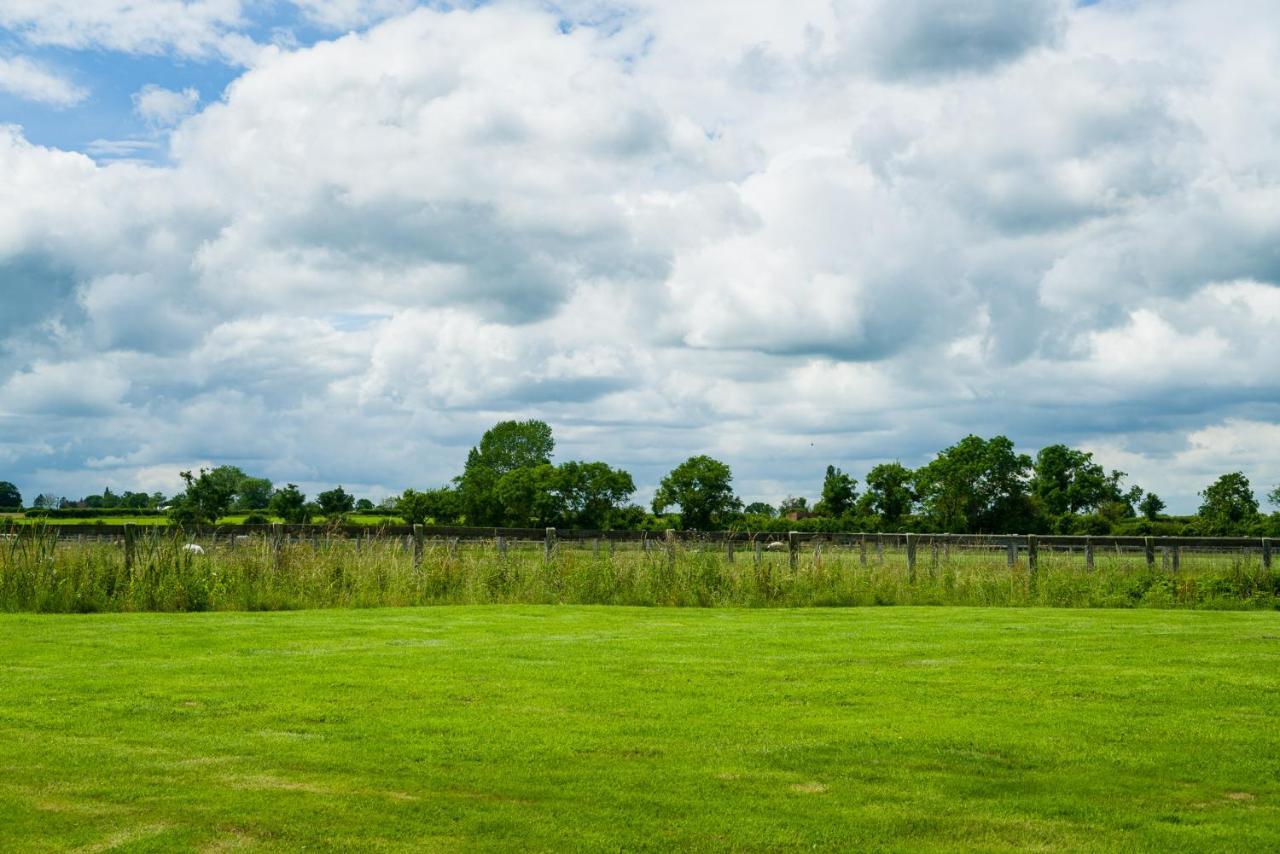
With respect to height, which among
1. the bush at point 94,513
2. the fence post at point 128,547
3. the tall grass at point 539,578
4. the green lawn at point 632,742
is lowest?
the green lawn at point 632,742

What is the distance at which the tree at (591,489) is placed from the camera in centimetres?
9381

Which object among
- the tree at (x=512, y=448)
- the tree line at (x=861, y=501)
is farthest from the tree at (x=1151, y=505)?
the tree at (x=512, y=448)

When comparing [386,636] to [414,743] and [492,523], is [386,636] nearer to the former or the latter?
[414,743]

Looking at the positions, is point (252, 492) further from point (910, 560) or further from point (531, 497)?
point (910, 560)

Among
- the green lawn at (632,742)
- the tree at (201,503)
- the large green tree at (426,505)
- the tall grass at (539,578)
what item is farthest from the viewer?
the large green tree at (426,505)

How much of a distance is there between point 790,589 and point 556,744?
14.7 meters

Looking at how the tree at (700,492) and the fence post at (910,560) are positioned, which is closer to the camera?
the fence post at (910,560)

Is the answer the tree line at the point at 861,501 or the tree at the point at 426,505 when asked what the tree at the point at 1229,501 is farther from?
the tree at the point at 426,505

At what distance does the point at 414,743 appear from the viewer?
8250mm

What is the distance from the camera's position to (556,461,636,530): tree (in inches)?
3693

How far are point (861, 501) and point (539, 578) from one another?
70.1 metres

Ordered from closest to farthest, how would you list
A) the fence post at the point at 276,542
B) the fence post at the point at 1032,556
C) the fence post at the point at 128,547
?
the fence post at the point at 128,547 → the fence post at the point at 276,542 → the fence post at the point at 1032,556

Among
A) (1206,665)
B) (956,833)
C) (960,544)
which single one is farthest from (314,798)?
(960,544)

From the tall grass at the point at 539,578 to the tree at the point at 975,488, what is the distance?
67.5m
